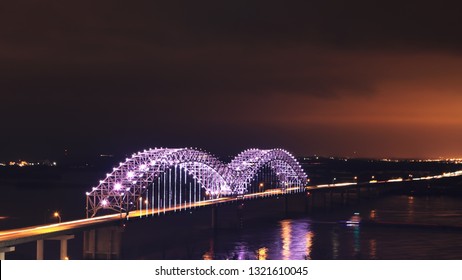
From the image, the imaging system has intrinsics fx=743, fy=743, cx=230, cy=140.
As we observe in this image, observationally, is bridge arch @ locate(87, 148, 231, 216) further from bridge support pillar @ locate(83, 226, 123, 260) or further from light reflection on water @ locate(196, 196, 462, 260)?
light reflection on water @ locate(196, 196, 462, 260)

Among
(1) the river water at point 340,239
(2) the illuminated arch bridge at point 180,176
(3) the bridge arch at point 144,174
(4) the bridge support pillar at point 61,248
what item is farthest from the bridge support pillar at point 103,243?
(2) the illuminated arch bridge at point 180,176

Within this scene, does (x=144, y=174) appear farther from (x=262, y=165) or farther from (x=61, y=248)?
(x=262, y=165)

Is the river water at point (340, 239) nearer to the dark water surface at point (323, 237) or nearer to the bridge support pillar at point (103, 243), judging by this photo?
the dark water surface at point (323, 237)

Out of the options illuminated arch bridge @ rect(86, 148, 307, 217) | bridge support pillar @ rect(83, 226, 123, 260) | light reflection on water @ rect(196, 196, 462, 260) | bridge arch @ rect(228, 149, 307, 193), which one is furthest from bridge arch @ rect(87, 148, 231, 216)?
light reflection on water @ rect(196, 196, 462, 260)

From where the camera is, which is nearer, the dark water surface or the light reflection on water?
the light reflection on water

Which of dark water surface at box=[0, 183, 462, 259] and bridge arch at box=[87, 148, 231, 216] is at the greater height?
bridge arch at box=[87, 148, 231, 216]
